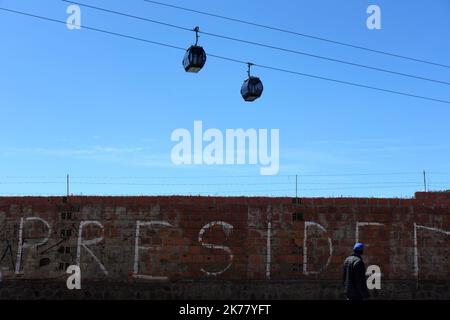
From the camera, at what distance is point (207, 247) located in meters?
13.7

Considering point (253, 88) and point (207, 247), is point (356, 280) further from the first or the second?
point (253, 88)

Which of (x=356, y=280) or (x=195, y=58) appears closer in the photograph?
(x=356, y=280)

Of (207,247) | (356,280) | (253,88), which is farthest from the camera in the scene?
(253,88)

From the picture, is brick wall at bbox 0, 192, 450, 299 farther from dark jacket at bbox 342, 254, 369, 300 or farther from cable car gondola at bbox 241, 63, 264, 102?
dark jacket at bbox 342, 254, 369, 300

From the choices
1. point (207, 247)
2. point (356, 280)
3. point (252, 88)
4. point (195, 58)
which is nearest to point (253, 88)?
point (252, 88)

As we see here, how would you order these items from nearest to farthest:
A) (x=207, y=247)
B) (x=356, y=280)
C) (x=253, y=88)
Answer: (x=356, y=280), (x=207, y=247), (x=253, y=88)

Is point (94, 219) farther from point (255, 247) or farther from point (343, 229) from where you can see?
point (343, 229)

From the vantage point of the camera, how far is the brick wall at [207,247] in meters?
13.5

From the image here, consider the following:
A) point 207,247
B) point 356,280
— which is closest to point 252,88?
point 207,247

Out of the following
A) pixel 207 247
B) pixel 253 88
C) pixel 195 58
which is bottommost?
pixel 207 247

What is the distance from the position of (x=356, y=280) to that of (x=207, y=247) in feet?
14.8

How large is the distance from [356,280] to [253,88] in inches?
247

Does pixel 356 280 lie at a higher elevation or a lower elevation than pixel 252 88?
lower
